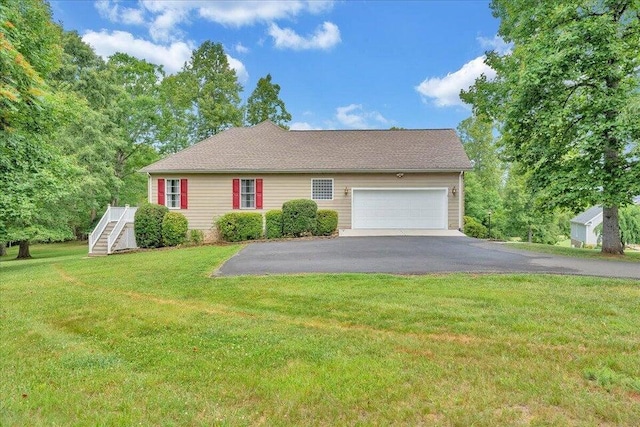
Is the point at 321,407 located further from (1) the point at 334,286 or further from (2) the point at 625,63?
(2) the point at 625,63

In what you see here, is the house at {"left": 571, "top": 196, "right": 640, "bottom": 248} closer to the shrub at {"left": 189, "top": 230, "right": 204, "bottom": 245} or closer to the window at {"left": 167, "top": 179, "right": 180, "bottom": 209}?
the shrub at {"left": 189, "top": 230, "right": 204, "bottom": 245}

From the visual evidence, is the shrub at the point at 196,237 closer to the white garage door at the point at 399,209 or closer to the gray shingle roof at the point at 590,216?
the white garage door at the point at 399,209

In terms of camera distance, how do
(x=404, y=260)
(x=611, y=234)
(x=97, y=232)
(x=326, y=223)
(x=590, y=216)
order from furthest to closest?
(x=590, y=216)
(x=326, y=223)
(x=97, y=232)
(x=611, y=234)
(x=404, y=260)

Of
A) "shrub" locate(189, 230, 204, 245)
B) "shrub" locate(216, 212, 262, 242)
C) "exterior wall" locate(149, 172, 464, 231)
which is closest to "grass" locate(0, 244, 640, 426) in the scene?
"shrub" locate(216, 212, 262, 242)

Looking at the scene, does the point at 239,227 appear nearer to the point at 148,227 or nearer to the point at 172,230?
the point at 172,230

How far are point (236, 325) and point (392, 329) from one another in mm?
1902

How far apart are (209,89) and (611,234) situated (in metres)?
28.3

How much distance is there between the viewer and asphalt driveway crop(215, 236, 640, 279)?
7.61 metres

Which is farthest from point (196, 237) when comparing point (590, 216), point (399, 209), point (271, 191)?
point (590, 216)

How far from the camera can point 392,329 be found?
4246mm

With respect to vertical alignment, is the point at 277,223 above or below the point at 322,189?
below

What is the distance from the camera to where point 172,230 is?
558 inches

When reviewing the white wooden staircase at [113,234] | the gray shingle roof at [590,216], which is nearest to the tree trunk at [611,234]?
the white wooden staircase at [113,234]

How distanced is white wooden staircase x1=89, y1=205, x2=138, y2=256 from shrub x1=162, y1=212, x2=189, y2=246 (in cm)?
169
